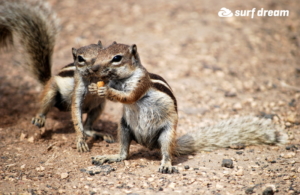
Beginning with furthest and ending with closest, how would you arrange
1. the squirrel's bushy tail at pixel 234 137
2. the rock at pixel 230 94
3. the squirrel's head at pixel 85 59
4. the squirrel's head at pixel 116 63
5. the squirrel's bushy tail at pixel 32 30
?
the rock at pixel 230 94 < the squirrel's bushy tail at pixel 32 30 < the squirrel's bushy tail at pixel 234 137 < the squirrel's head at pixel 85 59 < the squirrel's head at pixel 116 63

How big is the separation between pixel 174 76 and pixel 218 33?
8.85ft

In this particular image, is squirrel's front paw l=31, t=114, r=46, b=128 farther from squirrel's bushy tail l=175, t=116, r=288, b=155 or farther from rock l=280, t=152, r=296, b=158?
rock l=280, t=152, r=296, b=158

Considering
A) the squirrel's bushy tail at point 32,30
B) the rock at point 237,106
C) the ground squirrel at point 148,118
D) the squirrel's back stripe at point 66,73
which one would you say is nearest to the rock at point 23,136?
the squirrel's back stripe at point 66,73

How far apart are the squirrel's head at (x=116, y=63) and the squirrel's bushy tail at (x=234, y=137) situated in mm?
1245

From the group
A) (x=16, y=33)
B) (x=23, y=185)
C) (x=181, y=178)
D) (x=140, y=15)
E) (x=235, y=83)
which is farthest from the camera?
(x=140, y=15)

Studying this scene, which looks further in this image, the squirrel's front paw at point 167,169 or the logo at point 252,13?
the logo at point 252,13

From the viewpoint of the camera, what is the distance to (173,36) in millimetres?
8711

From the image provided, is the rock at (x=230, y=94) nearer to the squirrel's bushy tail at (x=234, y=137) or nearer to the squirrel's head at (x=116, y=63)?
the squirrel's bushy tail at (x=234, y=137)

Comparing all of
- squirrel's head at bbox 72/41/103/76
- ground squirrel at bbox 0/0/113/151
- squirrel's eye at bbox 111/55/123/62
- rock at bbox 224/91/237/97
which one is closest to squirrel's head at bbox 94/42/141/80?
squirrel's eye at bbox 111/55/123/62

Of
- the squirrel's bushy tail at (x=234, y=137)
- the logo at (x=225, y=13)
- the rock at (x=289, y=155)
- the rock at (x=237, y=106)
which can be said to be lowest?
the rock at (x=289, y=155)

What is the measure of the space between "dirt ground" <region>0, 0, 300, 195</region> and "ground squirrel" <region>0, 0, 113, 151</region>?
0.35m

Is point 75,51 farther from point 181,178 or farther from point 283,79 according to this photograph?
point 283,79

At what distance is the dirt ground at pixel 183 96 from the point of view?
3502 mm

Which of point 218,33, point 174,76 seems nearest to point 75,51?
point 174,76
